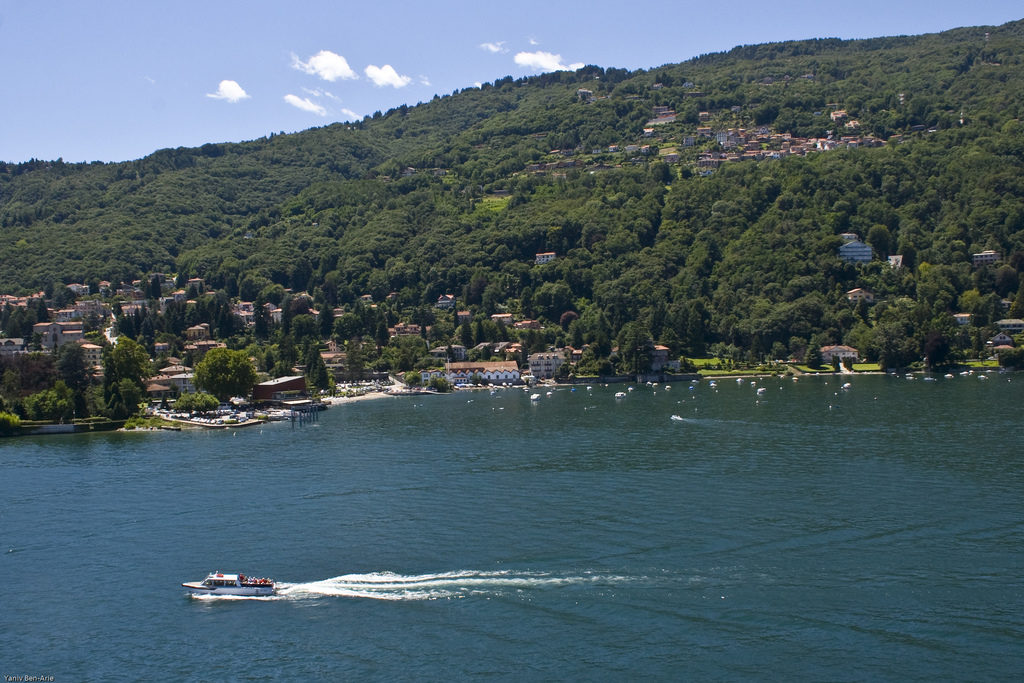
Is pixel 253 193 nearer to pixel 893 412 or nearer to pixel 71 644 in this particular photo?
pixel 893 412

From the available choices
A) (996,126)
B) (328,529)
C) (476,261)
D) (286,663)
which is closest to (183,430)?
(328,529)

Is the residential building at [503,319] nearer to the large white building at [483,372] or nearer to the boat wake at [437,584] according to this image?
the large white building at [483,372]

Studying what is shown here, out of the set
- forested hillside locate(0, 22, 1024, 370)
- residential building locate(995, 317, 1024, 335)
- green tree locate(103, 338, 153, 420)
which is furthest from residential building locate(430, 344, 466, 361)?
residential building locate(995, 317, 1024, 335)

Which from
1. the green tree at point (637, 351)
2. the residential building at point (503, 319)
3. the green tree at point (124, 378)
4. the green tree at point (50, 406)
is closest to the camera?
the green tree at point (50, 406)

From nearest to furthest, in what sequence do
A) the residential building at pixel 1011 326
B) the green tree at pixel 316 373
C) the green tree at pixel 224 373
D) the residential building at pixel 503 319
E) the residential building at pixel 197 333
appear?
the green tree at pixel 224 373 < the green tree at pixel 316 373 < the residential building at pixel 1011 326 < the residential building at pixel 197 333 < the residential building at pixel 503 319

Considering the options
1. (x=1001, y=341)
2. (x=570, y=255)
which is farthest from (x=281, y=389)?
(x=1001, y=341)

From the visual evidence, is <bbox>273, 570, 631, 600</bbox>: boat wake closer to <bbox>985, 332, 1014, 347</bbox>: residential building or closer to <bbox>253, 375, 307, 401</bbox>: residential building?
<bbox>253, 375, 307, 401</bbox>: residential building

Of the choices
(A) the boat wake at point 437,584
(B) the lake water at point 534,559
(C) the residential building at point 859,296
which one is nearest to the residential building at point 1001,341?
(C) the residential building at point 859,296
